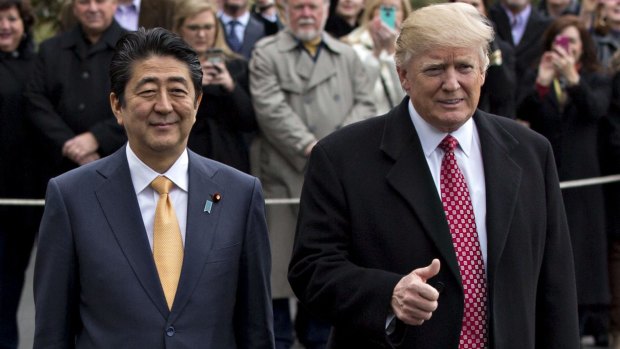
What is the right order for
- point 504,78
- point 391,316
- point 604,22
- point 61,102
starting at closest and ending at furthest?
point 391,316, point 61,102, point 504,78, point 604,22

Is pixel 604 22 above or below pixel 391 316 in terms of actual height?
above

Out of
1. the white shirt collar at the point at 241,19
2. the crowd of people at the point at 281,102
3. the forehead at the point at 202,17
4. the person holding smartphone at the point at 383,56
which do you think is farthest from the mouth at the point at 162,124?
the white shirt collar at the point at 241,19

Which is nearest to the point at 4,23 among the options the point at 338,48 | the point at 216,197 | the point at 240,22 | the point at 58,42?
the point at 58,42

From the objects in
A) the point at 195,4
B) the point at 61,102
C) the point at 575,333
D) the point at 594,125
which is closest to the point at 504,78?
the point at 594,125

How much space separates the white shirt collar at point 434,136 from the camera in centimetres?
472

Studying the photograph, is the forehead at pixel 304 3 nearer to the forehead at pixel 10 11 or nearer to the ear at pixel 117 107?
the forehead at pixel 10 11

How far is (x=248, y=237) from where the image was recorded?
4695mm

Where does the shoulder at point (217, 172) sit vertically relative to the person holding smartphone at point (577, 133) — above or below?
above

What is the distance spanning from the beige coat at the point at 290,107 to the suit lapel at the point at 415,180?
391 centimetres

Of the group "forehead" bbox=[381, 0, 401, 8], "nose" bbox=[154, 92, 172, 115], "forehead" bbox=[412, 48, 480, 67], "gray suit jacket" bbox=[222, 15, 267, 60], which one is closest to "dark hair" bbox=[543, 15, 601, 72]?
"forehead" bbox=[381, 0, 401, 8]

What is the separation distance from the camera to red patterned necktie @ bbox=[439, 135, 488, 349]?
4578 millimetres

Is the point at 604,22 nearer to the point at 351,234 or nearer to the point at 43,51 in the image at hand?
the point at 43,51

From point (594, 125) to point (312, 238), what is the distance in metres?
5.12

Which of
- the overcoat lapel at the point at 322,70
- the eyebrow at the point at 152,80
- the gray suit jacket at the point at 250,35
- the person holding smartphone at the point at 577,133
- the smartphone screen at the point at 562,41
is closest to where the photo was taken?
the eyebrow at the point at 152,80
